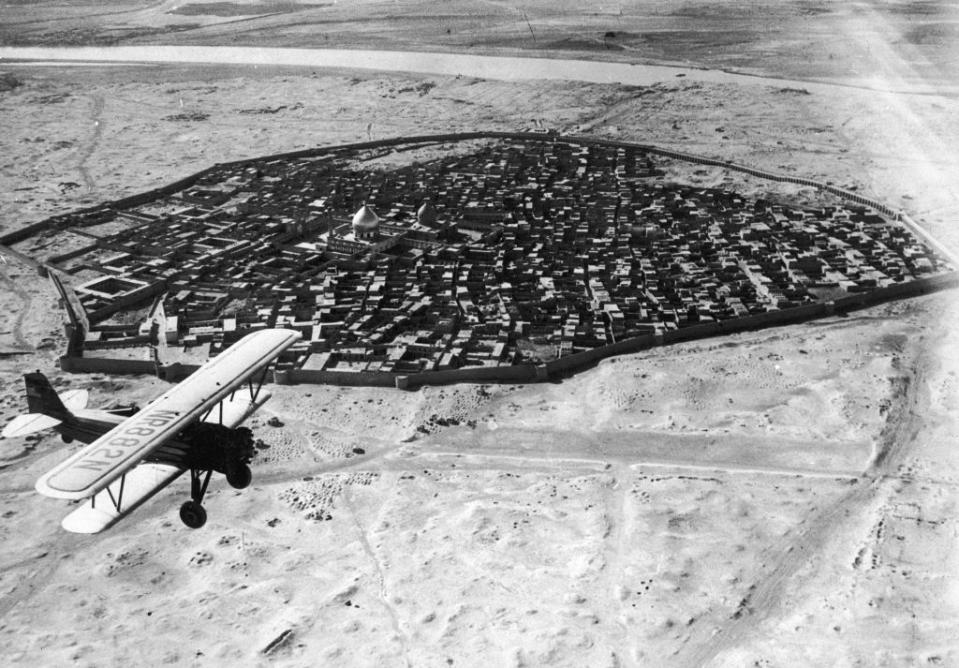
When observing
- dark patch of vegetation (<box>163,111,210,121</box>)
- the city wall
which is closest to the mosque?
the city wall

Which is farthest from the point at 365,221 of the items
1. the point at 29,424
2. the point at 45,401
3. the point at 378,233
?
the point at 29,424

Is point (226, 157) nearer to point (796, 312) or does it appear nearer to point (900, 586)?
point (796, 312)

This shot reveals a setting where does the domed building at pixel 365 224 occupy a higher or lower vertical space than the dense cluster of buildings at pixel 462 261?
higher

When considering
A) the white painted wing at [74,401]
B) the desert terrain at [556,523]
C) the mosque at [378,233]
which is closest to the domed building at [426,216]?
the mosque at [378,233]

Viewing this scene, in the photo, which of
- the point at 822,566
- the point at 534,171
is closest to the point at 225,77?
the point at 534,171

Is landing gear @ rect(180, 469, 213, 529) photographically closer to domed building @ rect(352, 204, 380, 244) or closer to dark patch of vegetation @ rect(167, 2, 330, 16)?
domed building @ rect(352, 204, 380, 244)

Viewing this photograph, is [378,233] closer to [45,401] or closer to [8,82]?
[45,401]

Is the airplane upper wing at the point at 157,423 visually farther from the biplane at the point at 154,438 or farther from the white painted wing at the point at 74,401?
the white painted wing at the point at 74,401
